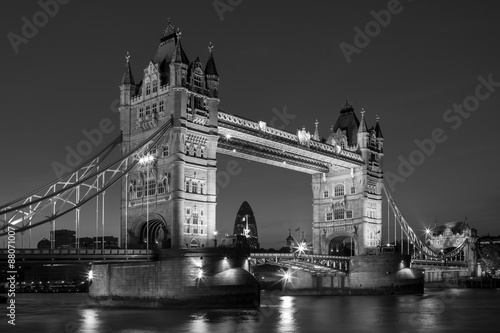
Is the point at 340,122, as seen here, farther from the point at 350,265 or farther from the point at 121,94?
the point at 121,94

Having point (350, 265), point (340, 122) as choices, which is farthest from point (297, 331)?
point (340, 122)

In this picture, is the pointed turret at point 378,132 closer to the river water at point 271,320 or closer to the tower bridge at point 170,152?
the tower bridge at point 170,152

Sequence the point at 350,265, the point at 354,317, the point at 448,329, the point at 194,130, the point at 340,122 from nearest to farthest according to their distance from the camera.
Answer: the point at 448,329 < the point at 354,317 < the point at 194,130 < the point at 350,265 < the point at 340,122

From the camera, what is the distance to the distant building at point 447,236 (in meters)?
154

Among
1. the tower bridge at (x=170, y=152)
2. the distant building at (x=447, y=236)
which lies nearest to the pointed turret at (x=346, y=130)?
the tower bridge at (x=170, y=152)

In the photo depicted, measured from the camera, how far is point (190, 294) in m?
56.2

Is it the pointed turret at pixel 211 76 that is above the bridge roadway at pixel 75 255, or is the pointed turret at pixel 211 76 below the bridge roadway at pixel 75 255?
above

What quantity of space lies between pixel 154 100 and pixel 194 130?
16.0 ft

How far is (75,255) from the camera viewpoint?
2103 inches

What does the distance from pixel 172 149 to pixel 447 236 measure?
108 metres

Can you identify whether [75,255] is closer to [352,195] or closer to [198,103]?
[198,103]

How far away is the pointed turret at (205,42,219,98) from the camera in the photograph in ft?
221

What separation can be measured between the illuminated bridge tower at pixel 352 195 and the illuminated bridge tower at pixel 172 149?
108 feet

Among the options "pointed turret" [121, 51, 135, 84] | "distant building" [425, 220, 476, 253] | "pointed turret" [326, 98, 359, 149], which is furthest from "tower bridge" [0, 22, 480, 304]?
"distant building" [425, 220, 476, 253]
